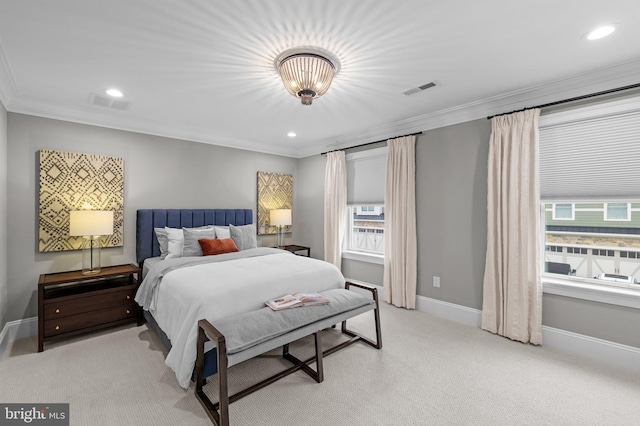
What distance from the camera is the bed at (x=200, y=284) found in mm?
2170

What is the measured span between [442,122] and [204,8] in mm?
2947

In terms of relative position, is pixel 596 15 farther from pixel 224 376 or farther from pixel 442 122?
pixel 224 376

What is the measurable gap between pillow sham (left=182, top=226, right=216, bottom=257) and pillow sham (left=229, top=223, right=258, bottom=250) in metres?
0.37

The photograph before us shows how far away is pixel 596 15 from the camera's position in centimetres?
180

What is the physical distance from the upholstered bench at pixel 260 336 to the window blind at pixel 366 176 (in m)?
2.24

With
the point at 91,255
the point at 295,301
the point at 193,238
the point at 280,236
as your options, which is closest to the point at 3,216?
the point at 91,255

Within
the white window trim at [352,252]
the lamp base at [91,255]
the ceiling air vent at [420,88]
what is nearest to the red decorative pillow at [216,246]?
the lamp base at [91,255]

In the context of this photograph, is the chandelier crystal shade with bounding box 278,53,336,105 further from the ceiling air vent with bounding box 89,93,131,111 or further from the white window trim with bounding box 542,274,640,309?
the white window trim with bounding box 542,274,640,309

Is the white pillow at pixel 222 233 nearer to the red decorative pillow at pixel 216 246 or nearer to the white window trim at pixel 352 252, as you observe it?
the red decorative pillow at pixel 216 246

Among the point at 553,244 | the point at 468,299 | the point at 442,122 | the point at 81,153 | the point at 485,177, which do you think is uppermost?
the point at 442,122

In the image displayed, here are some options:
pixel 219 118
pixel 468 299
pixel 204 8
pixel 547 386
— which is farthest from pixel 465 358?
pixel 219 118

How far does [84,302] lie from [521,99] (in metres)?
5.04

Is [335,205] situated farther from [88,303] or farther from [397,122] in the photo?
[88,303]

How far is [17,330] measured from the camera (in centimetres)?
303
